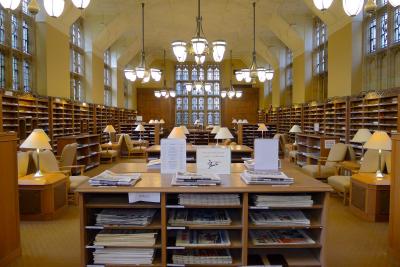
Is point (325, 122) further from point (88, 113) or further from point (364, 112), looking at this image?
point (88, 113)

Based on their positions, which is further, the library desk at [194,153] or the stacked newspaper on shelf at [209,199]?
the library desk at [194,153]

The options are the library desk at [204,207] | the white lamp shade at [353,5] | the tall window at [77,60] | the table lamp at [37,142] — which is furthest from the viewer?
the tall window at [77,60]

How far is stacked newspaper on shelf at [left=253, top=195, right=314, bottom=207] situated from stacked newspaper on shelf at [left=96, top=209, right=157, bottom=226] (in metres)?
0.90

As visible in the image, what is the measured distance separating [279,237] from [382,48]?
8164 mm

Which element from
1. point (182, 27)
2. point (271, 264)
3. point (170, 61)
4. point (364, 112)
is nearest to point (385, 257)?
point (271, 264)

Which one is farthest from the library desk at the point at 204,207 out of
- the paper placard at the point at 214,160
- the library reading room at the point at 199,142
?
the paper placard at the point at 214,160

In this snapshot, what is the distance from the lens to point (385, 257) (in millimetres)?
3920

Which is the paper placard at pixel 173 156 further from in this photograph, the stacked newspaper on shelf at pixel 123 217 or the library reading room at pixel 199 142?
the stacked newspaper on shelf at pixel 123 217

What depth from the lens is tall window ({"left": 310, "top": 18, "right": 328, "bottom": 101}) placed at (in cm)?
1366

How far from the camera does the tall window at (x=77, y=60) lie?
13.4 m

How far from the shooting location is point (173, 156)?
3.46m

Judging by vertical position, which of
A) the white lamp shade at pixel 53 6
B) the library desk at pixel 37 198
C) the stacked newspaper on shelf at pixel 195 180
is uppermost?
the white lamp shade at pixel 53 6

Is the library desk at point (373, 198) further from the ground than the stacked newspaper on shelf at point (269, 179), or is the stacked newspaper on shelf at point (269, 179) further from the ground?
the stacked newspaper on shelf at point (269, 179)

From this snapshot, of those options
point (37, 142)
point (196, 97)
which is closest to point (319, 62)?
point (196, 97)
